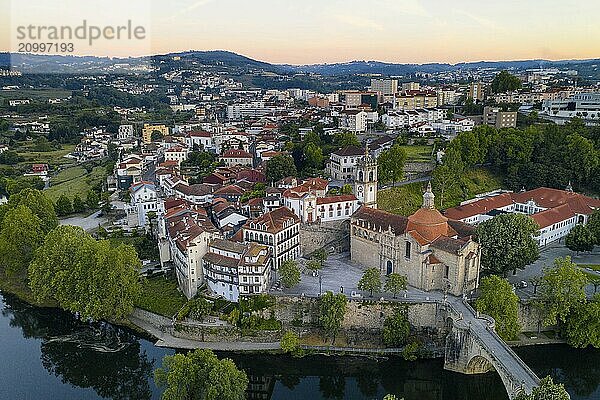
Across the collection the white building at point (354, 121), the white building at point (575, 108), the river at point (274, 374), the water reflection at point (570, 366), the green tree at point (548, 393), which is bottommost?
the river at point (274, 374)

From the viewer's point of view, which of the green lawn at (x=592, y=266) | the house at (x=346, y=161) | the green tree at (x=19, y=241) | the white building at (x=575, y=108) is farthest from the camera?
the white building at (x=575, y=108)

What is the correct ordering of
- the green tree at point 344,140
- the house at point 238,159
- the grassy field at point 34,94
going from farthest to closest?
the grassy field at point 34,94 < the house at point 238,159 < the green tree at point 344,140

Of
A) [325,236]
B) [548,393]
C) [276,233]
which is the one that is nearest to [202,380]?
[548,393]

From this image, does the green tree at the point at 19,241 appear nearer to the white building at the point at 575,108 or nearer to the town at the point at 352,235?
the town at the point at 352,235

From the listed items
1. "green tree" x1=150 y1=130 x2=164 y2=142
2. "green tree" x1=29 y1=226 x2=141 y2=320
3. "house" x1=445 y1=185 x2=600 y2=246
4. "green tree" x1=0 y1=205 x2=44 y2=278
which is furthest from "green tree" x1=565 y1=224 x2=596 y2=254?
"green tree" x1=150 y1=130 x2=164 y2=142

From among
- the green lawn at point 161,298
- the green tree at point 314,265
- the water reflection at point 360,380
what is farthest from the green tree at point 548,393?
the green lawn at point 161,298

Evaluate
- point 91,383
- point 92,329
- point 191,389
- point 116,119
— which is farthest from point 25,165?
point 191,389

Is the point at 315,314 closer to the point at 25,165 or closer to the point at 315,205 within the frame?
the point at 315,205
